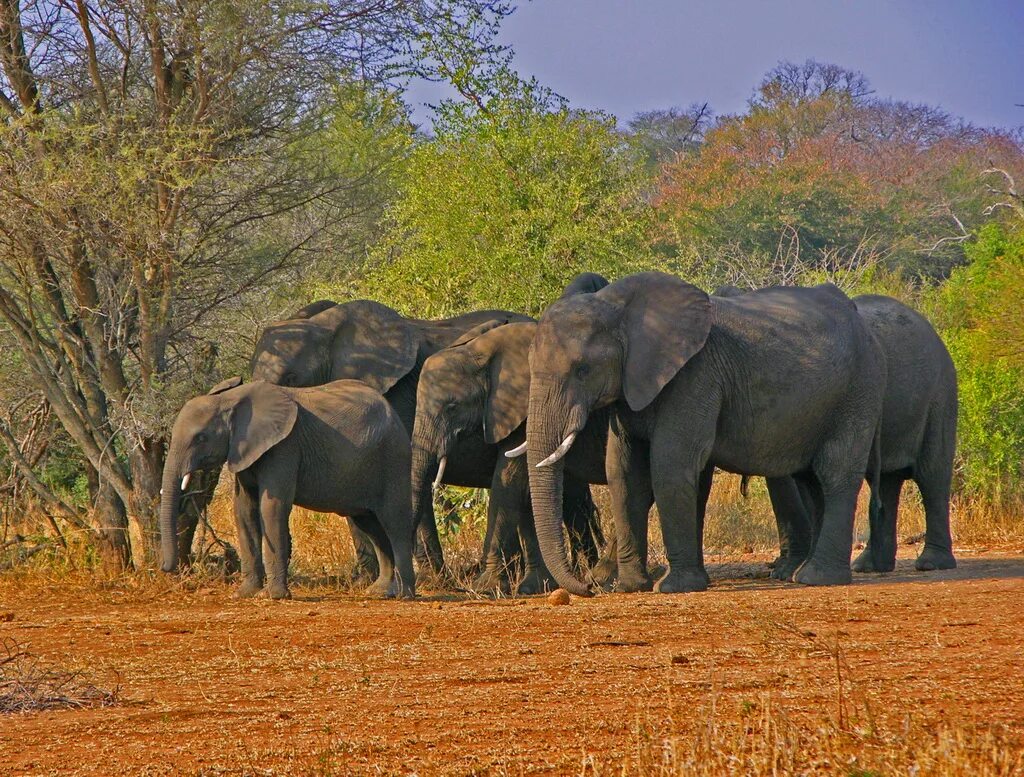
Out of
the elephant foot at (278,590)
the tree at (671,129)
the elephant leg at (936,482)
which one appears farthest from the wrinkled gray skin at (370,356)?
the tree at (671,129)

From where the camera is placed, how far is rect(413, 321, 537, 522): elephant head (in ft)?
38.9

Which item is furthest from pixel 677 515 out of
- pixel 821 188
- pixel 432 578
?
pixel 821 188

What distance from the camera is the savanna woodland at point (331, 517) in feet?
19.0

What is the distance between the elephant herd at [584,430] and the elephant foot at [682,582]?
0.6 inches

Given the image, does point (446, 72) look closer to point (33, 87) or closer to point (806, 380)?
point (33, 87)

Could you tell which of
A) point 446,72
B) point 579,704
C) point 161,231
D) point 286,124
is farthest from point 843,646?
point 446,72

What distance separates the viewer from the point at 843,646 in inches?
301

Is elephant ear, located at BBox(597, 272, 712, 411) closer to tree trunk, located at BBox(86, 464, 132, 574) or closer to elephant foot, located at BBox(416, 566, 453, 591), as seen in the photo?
elephant foot, located at BBox(416, 566, 453, 591)

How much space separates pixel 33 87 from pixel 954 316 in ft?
41.4

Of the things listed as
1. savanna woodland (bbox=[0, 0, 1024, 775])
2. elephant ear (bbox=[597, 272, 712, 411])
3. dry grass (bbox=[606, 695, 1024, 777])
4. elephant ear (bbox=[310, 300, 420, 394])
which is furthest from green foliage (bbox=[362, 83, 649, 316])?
dry grass (bbox=[606, 695, 1024, 777])

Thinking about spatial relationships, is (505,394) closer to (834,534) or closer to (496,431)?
(496,431)

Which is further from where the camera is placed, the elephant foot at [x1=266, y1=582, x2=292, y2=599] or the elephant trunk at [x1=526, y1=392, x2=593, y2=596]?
the elephant trunk at [x1=526, y1=392, x2=593, y2=596]

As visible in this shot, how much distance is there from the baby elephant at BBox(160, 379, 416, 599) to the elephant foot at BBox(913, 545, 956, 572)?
4252mm

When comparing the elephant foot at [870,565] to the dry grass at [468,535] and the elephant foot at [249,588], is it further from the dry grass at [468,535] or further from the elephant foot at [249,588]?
the elephant foot at [249,588]
